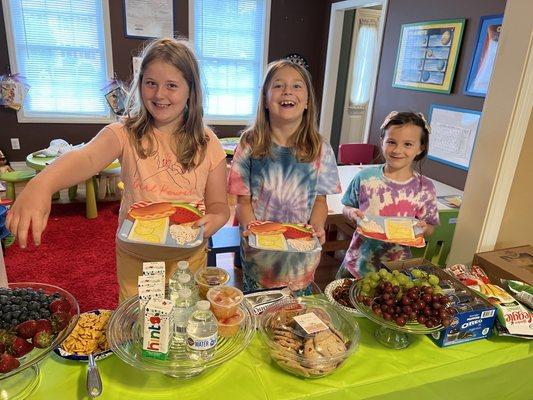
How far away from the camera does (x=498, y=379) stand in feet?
3.77

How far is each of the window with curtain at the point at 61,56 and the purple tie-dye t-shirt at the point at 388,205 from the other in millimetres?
4259

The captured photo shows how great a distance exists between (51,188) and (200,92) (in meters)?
0.60

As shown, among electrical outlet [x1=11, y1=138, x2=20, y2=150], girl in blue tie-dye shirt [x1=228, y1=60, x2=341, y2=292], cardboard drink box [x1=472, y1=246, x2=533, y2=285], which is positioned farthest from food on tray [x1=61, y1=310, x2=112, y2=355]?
electrical outlet [x1=11, y1=138, x2=20, y2=150]

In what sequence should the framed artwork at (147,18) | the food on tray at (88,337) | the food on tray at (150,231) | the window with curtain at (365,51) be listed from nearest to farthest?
the food on tray at (88,337), the food on tray at (150,231), the framed artwork at (147,18), the window with curtain at (365,51)

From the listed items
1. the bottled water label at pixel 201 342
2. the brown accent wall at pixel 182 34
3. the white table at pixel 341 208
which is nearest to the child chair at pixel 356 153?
the white table at pixel 341 208

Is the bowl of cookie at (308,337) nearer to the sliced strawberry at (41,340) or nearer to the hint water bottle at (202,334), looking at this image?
the hint water bottle at (202,334)

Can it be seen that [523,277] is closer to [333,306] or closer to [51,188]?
[333,306]

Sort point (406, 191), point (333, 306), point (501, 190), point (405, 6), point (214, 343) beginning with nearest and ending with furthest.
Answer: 1. point (214, 343)
2. point (333, 306)
3. point (501, 190)
4. point (406, 191)
5. point (405, 6)

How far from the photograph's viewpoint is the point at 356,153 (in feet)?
12.9

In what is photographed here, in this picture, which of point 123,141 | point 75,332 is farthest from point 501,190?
point 75,332

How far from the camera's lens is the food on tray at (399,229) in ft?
4.52

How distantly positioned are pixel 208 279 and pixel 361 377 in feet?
1.50

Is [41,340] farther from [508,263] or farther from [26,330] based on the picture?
[508,263]

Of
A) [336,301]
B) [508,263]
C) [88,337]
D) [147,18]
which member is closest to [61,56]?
[147,18]
